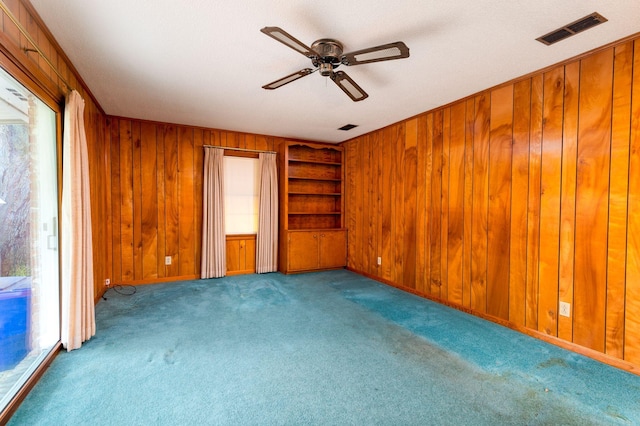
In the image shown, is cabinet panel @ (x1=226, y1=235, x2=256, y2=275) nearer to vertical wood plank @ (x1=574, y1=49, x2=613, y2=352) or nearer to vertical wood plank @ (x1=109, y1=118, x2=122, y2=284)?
vertical wood plank @ (x1=109, y1=118, x2=122, y2=284)

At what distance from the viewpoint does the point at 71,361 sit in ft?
7.15

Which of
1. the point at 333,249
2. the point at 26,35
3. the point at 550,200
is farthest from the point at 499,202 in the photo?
the point at 26,35

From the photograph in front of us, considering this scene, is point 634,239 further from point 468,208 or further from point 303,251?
point 303,251

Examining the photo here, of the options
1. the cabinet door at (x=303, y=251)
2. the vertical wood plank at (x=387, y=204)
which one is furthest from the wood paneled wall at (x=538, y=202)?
the cabinet door at (x=303, y=251)

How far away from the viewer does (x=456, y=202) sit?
11.3ft

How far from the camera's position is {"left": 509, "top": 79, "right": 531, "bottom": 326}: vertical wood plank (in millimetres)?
2756

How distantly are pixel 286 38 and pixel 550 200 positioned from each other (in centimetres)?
255

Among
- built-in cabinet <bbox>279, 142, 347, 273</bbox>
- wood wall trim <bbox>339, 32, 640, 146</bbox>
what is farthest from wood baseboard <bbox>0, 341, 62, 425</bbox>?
wood wall trim <bbox>339, 32, 640, 146</bbox>

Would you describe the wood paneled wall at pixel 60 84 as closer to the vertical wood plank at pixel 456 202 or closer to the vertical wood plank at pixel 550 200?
the vertical wood plank at pixel 456 202

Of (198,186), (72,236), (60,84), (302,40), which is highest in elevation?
(302,40)

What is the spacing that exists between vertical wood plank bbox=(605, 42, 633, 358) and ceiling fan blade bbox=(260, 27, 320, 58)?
227 cm

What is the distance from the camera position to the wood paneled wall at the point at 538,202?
2.18 m

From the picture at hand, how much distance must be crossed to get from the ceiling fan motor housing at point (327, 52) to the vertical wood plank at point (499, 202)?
1.84 m

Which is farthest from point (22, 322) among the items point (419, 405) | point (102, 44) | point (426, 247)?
point (426, 247)
